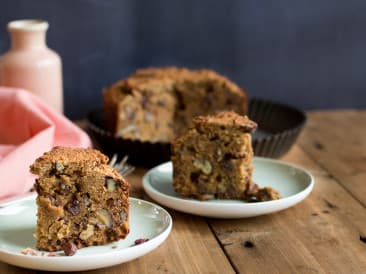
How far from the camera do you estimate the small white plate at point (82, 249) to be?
180 centimetres

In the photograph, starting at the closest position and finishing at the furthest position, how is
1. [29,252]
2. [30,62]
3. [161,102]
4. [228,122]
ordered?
[29,252] < [228,122] < [30,62] < [161,102]

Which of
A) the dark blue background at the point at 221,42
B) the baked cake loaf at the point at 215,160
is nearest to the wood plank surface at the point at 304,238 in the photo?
the baked cake loaf at the point at 215,160

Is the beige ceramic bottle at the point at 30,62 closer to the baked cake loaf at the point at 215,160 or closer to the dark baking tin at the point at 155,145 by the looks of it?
the dark baking tin at the point at 155,145

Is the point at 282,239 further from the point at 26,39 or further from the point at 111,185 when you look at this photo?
the point at 26,39

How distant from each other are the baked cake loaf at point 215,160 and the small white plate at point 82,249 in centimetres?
26

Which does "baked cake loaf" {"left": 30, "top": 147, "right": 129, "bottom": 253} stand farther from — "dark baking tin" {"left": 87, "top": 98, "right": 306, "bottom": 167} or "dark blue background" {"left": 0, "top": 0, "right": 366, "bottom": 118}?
"dark blue background" {"left": 0, "top": 0, "right": 366, "bottom": 118}

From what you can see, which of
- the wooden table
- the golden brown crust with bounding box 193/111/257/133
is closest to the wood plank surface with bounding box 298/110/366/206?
the wooden table

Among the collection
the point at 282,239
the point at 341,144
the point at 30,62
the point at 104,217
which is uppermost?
the point at 30,62

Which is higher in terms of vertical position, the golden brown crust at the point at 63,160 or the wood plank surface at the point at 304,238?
the golden brown crust at the point at 63,160

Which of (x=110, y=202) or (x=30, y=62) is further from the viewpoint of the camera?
(x=30, y=62)

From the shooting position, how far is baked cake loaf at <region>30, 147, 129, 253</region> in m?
1.95

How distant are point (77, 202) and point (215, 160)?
1.84 feet

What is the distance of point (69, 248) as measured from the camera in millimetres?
1913

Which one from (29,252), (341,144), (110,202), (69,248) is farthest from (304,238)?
(341,144)
